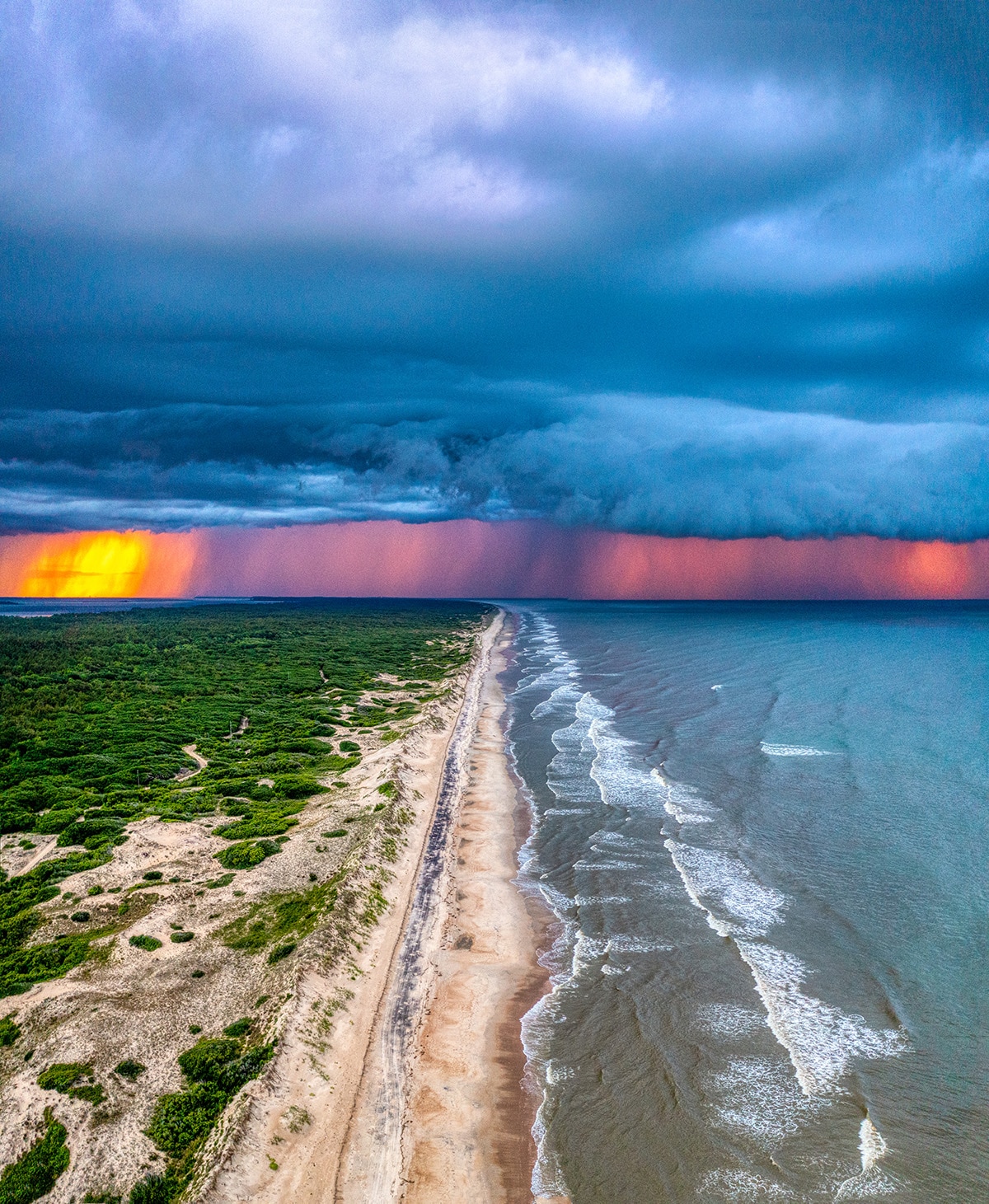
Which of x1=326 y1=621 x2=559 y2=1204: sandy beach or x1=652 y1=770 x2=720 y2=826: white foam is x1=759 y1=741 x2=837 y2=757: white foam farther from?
x1=326 y1=621 x2=559 y2=1204: sandy beach

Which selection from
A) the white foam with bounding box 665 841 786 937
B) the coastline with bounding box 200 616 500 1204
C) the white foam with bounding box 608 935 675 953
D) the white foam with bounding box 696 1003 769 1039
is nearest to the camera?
the coastline with bounding box 200 616 500 1204

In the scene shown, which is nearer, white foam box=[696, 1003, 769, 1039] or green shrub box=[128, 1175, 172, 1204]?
green shrub box=[128, 1175, 172, 1204]

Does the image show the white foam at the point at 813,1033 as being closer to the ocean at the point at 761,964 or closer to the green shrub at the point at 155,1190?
the ocean at the point at 761,964

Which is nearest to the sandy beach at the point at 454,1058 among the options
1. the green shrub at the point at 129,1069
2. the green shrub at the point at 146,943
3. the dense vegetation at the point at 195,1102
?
the dense vegetation at the point at 195,1102

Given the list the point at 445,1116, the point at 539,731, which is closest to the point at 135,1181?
the point at 445,1116

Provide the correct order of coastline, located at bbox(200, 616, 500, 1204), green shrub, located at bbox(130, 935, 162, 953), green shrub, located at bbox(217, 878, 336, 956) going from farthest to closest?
green shrub, located at bbox(217, 878, 336, 956) → green shrub, located at bbox(130, 935, 162, 953) → coastline, located at bbox(200, 616, 500, 1204)

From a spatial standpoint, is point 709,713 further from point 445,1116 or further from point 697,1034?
point 445,1116

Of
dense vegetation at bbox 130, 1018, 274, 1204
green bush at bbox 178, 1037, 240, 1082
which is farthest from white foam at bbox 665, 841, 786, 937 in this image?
green bush at bbox 178, 1037, 240, 1082
